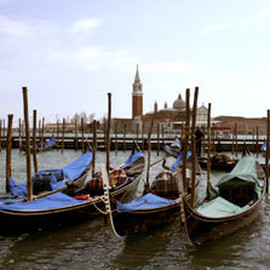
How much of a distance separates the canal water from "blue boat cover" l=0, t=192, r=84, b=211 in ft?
1.32

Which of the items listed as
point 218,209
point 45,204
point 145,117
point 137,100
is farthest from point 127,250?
point 137,100

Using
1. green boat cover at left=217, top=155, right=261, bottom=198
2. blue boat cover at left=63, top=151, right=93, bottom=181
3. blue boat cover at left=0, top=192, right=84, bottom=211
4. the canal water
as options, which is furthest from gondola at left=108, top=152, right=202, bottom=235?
blue boat cover at left=63, top=151, right=93, bottom=181

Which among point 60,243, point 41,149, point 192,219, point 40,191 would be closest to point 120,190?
point 40,191

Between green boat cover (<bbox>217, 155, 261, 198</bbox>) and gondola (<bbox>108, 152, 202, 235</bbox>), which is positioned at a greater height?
green boat cover (<bbox>217, 155, 261, 198</bbox>)

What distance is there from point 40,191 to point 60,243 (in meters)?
2.16

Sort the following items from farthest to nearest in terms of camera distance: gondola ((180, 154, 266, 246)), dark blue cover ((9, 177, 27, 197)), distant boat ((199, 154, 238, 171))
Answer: distant boat ((199, 154, 238, 171)), dark blue cover ((9, 177, 27, 197)), gondola ((180, 154, 266, 246))

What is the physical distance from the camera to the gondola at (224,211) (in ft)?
16.9

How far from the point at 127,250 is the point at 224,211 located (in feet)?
5.26

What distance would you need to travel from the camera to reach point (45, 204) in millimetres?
5863

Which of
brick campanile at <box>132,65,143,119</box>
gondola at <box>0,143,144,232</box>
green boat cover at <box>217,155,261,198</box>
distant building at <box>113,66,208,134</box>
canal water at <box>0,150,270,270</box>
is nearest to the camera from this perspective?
canal water at <box>0,150,270,270</box>

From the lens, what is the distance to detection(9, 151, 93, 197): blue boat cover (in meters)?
7.28

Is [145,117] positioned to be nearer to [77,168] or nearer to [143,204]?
[77,168]

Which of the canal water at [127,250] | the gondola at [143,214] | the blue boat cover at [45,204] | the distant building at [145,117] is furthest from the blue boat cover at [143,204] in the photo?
the distant building at [145,117]

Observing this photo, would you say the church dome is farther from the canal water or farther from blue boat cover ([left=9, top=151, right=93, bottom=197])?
the canal water
